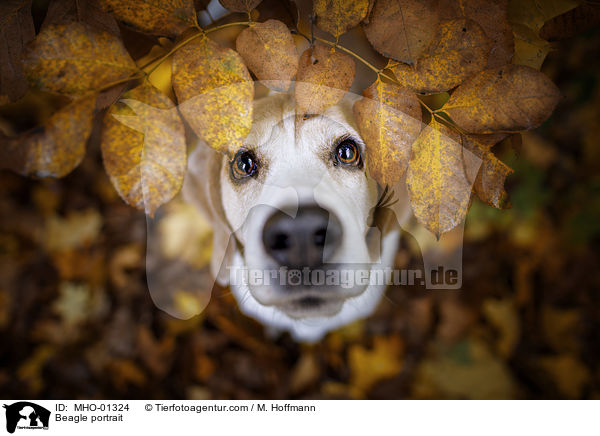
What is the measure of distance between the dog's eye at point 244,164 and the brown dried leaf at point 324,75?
20 cm

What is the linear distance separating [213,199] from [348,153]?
16.0 inches

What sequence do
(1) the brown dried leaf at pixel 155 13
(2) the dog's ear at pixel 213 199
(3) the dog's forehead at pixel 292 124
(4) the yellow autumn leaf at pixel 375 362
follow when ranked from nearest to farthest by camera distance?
1. (1) the brown dried leaf at pixel 155 13
2. (3) the dog's forehead at pixel 292 124
3. (2) the dog's ear at pixel 213 199
4. (4) the yellow autumn leaf at pixel 375 362

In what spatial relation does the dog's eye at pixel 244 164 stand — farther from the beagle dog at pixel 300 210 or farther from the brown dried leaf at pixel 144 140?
the brown dried leaf at pixel 144 140

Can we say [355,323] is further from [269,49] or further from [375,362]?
[269,49]

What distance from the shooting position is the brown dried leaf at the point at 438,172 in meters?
0.78

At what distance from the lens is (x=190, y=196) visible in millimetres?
987

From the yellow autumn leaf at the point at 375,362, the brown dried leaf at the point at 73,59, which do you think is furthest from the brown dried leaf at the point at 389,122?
the yellow autumn leaf at the point at 375,362

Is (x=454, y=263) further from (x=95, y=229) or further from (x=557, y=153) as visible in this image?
(x=95, y=229)

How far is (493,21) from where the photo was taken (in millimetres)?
750

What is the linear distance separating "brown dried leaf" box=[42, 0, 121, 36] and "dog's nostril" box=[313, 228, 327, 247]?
596 millimetres

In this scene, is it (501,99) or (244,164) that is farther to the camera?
(244,164)

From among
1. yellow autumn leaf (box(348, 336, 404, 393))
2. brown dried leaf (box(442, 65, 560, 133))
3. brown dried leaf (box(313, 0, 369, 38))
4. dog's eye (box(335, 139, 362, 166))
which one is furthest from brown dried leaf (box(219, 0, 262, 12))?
yellow autumn leaf (box(348, 336, 404, 393))
